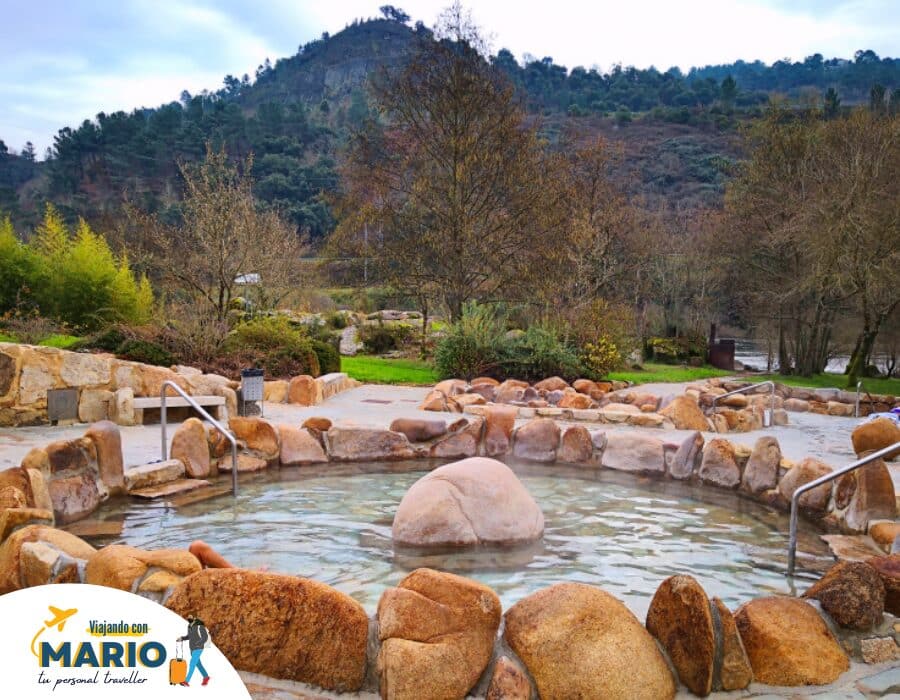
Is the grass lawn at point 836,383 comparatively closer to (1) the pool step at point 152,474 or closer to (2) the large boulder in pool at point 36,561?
(1) the pool step at point 152,474

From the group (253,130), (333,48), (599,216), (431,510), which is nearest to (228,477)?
(431,510)

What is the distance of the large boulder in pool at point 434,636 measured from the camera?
260cm

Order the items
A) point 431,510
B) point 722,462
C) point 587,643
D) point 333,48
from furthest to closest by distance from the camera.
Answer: point 333,48
point 722,462
point 431,510
point 587,643

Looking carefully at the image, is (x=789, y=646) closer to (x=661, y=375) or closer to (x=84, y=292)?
(x=84, y=292)

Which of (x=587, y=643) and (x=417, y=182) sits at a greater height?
(x=417, y=182)

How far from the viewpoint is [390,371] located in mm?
14820

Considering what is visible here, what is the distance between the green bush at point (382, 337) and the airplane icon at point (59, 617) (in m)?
17.5

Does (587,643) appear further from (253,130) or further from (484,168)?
(253,130)

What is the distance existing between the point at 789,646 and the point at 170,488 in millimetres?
4685

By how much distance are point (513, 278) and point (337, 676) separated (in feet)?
50.2

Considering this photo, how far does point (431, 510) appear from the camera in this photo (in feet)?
15.5

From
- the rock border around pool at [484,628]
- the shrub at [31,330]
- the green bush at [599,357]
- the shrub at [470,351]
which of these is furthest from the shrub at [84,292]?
the rock border around pool at [484,628]

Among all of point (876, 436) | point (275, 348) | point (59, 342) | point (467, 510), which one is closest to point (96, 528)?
point (467, 510)

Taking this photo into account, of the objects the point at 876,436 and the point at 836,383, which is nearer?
the point at 876,436
